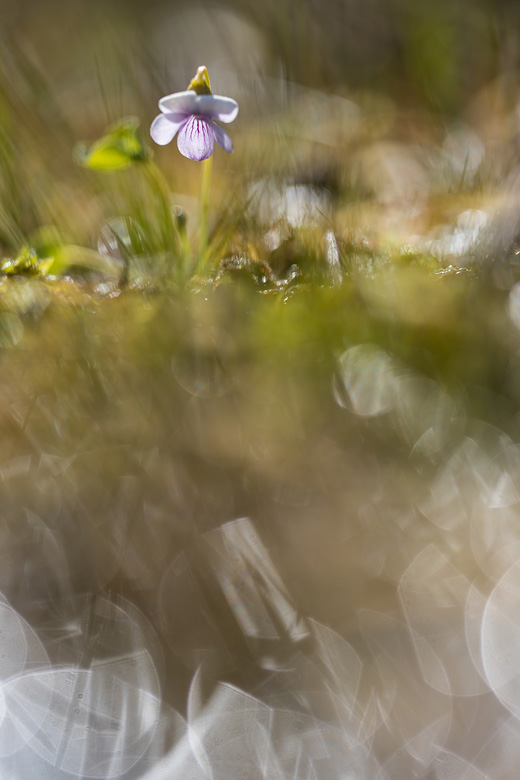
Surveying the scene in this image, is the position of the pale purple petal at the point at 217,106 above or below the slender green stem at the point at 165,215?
above

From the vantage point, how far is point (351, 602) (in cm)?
35

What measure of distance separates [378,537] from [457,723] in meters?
0.12

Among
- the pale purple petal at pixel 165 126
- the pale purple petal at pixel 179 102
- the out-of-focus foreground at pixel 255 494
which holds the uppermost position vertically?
the pale purple petal at pixel 179 102

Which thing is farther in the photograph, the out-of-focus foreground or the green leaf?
the green leaf

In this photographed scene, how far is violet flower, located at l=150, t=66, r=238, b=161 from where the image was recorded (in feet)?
1.29

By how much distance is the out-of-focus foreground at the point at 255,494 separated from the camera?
320 millimetres

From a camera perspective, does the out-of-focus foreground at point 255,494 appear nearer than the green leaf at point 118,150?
Yes

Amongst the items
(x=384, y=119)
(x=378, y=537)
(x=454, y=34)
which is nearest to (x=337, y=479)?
(x=378, y=537)

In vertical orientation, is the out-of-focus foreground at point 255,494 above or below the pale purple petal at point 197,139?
below

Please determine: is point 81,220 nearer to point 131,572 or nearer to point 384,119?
point 131,572

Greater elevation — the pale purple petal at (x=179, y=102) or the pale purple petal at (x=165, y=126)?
the pale purple petal at (x=179, y=102)

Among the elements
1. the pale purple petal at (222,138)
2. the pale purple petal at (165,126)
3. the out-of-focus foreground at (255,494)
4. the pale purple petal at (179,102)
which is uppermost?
the pale purple petal at (179,102)

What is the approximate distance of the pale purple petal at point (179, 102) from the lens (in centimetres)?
39

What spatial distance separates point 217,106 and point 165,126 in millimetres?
49
